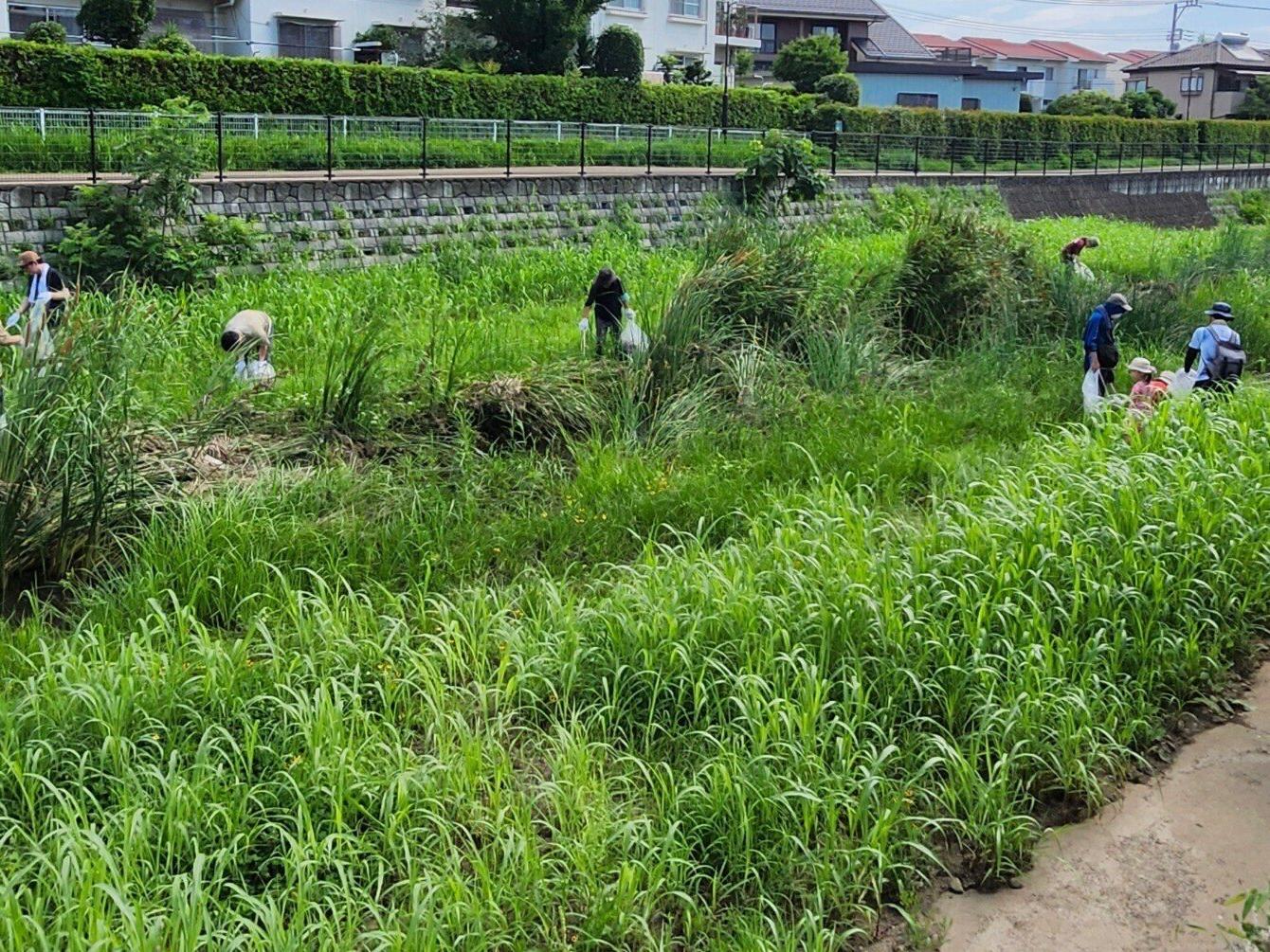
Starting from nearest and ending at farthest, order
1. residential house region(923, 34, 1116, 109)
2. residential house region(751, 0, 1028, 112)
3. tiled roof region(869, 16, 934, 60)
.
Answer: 1. residential house region(751, 0, 1028, 112)
2. tiled roof region(869, 16, 934, 60)
3. residential house region(923, 34, 1116, 109)

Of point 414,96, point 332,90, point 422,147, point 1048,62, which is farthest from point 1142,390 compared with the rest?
point 1048,62

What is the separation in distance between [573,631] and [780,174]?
19.0m

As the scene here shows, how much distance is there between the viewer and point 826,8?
61312 millimetres

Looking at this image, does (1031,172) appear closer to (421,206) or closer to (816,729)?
(421,206)

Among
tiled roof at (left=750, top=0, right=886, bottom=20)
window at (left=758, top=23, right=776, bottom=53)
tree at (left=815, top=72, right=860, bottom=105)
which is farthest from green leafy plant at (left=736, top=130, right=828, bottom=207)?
window at (left=758, top=23, right=776, bottom=53)

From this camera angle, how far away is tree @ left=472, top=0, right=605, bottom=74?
32812mm

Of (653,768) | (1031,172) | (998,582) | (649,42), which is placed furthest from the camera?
(649,42)

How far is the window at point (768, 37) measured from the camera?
6162cm

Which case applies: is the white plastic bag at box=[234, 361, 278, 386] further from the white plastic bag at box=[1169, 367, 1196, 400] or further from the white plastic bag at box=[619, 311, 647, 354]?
the white plastic bag at box=[1169, 367, 1196, 400]

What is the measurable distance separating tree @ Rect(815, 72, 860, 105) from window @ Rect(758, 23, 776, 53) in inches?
667

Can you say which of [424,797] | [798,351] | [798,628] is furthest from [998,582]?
[798,351]

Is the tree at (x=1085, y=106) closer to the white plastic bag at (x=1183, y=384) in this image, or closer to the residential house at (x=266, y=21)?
the residential house at (x=266, y=21)

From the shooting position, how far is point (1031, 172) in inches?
1513

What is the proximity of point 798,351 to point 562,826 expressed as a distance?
7675mm
